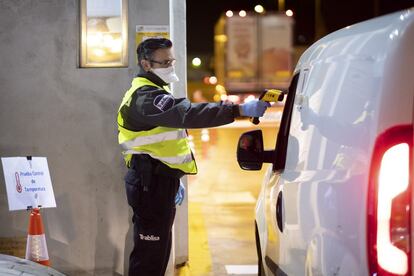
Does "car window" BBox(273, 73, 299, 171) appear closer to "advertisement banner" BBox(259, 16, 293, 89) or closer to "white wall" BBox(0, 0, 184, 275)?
"white wall" BBox(0, 0, 184, 275)

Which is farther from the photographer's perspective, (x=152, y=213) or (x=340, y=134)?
(x=152, y=213)

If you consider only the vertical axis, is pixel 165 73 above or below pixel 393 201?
above

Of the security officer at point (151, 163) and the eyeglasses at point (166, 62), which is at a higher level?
the eyeglasses at point (166, 62)

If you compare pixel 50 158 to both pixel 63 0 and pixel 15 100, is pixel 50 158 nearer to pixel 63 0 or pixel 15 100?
pixel 15 100

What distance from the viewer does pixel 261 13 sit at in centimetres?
2389

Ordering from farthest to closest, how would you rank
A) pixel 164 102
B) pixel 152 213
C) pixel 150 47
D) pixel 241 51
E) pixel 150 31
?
pixel 241 51, pixel 150 31, pixel 150 47, pixel 152 213, pixel 164 102

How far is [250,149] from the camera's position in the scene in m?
3.43

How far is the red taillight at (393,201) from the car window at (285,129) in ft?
3.73

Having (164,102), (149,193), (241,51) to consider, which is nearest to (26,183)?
(149,193)

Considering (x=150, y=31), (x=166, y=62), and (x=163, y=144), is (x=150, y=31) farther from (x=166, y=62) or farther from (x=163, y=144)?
(x=163, y=144)

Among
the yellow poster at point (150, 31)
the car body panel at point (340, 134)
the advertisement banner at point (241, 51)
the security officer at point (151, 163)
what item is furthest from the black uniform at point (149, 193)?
the advertisement banner at point (241, 51)

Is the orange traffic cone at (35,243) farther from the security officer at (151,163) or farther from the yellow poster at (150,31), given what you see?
the yellow poster at (150,31)

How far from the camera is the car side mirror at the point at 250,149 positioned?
3422mm

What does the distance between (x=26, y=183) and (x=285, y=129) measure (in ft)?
6.49
